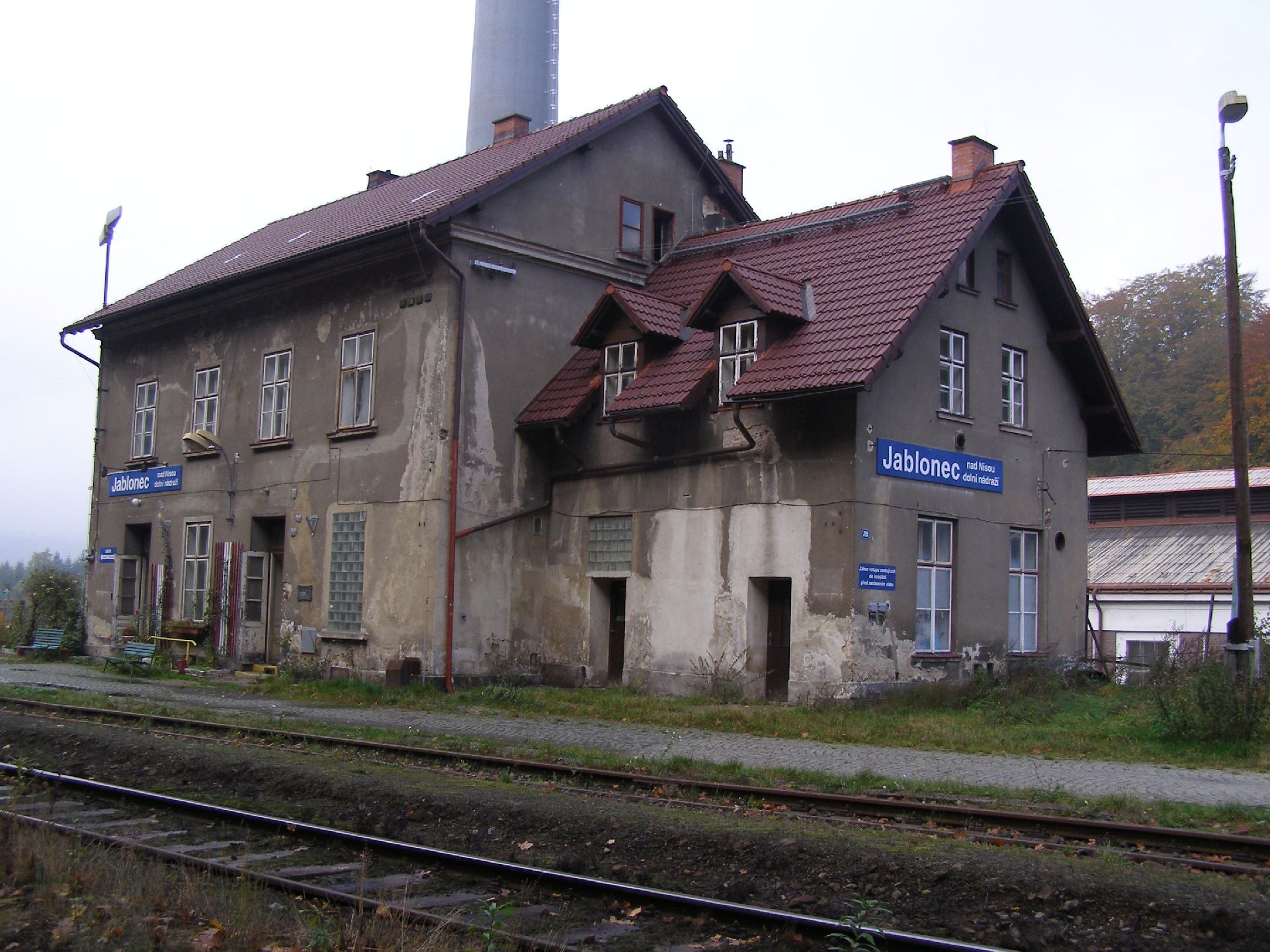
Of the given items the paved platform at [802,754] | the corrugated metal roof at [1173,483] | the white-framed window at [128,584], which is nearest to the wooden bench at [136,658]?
the paved platform at [802,754]

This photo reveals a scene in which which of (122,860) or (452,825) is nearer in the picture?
(122,860)

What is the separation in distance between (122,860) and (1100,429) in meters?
19.2

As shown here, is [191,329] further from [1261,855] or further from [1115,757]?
[1261,855]

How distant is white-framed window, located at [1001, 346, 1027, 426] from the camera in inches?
786

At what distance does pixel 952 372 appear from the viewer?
18.8 m

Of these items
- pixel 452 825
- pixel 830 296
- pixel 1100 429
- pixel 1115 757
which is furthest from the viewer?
pixel 1100 429

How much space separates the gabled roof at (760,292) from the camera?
57.9 feet

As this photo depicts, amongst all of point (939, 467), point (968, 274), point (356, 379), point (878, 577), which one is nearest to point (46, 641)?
point (356, 379)

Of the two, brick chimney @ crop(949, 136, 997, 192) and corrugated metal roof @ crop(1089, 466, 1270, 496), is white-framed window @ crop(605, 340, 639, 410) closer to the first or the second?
brick chimney @ crop(949, 136, 997, 192)

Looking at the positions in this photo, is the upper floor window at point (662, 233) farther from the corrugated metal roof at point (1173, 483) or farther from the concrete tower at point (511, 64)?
the concrete tower at point (511, 64)

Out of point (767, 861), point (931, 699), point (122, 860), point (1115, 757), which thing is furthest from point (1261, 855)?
point (931, 699)

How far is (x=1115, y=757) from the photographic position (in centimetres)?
1271

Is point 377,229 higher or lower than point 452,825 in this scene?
higher

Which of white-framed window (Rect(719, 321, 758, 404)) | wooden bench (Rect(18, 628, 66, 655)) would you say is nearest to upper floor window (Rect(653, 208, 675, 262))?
white-framed window (Rect(719, 321, 758, 404))
